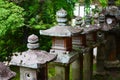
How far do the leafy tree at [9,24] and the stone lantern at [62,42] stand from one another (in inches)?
36.7

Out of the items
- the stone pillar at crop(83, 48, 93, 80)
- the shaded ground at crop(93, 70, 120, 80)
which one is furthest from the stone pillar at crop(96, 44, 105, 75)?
the stone pillar at crop(83, 48, 93, 80)

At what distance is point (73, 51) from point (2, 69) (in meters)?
3.31

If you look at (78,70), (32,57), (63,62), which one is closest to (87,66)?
(78,70)

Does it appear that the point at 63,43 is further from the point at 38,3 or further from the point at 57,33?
the point at 38,3

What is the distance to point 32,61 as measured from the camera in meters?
4.54

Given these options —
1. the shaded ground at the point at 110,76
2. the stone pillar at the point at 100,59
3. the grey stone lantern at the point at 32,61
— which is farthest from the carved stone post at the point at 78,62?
the grey stone lantern at the point at 32,61

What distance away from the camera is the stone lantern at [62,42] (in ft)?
19.2

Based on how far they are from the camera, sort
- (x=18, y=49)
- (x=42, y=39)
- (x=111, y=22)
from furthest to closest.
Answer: (x=111, y=22), (x=42, y=39), (x=18, y=49)

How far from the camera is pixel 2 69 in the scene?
3195 millimetres

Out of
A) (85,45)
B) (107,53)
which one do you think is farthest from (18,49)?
(107,53)

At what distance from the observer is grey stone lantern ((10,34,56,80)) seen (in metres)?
4.53

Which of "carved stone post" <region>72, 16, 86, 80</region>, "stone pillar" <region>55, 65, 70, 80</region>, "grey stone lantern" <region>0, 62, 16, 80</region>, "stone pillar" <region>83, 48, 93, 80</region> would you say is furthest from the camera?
"stone pillar" <region>83, 48, 93, 80</region>

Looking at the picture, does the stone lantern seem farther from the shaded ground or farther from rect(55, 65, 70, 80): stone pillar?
the shaded ground

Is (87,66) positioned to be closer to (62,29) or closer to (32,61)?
(62,29)
